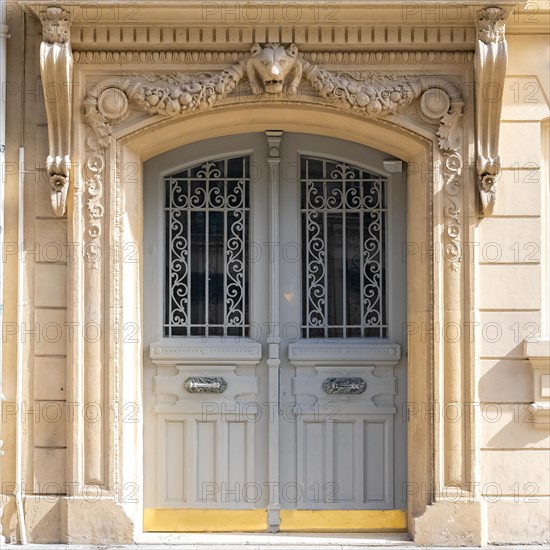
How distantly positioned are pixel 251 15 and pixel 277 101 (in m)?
0.65

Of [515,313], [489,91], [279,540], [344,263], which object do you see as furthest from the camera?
[344,263]

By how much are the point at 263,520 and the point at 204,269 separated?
2.00 meters

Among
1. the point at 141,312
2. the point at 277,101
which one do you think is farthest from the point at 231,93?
the point at 141,312

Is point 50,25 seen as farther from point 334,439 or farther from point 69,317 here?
point 334,439

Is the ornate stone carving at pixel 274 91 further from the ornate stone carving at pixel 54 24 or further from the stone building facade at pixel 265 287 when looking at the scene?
the ornate stone carving at pixel 54 24

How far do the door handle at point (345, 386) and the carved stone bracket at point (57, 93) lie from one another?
7.91 feet

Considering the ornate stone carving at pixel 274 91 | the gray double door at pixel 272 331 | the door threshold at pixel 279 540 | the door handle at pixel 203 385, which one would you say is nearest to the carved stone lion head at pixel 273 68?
the ornate stone carving at pixel 274 91

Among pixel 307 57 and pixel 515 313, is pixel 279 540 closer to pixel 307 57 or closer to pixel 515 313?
pixel 515 313

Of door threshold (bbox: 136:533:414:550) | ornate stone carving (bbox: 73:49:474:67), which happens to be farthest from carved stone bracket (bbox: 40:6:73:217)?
door threshold (bbox: 136:533:414:550)

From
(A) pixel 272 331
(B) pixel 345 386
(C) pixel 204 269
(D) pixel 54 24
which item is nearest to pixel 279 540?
(B) pixel 345 386

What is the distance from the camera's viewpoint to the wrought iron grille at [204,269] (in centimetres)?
836

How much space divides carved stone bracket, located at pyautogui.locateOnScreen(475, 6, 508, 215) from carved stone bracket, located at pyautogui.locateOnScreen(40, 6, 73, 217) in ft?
9.63

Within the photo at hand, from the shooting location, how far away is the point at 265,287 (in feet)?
27.4

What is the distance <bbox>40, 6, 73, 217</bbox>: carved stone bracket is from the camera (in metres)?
7.57
